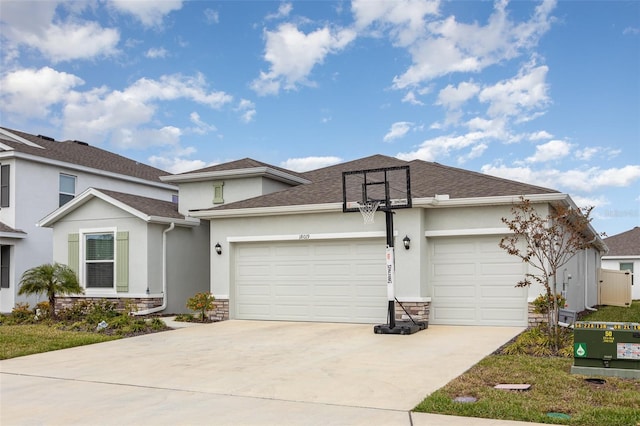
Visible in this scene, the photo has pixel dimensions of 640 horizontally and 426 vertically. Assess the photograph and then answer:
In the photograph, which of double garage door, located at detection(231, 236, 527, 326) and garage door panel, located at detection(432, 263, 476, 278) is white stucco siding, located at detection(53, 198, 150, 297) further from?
garage door panel, located at detection(432, 263, 476, 278)

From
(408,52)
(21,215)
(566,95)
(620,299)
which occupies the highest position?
(408,52)

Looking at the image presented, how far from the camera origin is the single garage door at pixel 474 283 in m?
13.1

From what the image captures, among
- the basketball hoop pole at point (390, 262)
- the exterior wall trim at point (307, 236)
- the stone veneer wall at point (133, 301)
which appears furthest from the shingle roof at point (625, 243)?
the stone veneer wall at point (133, 301)

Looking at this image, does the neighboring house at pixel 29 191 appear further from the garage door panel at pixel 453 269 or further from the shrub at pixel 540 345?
the shrub at pixel 540 345

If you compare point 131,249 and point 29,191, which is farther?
point 29,191

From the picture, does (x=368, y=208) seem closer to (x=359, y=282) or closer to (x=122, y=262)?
(x=359, y=282)

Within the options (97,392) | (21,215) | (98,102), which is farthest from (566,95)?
(21,215)

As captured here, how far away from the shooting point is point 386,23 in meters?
16.2

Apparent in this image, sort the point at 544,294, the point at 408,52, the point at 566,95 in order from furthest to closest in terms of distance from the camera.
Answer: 1. the point at 408,52
2. the point at 566,95
3. the point at 544,294

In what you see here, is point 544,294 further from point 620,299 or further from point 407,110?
point 620,299

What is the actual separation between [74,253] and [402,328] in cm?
1054

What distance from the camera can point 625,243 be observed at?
35.2 m

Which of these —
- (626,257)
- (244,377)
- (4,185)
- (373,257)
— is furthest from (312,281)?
(626,257)

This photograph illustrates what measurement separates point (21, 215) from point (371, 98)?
493 inches
